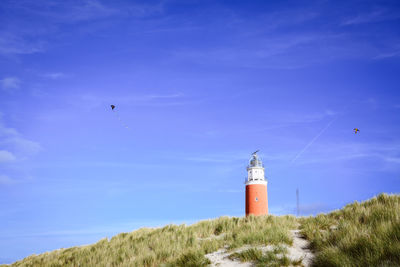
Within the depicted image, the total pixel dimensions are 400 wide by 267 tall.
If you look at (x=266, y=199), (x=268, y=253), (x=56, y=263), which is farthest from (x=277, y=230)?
(x=266, y=199)

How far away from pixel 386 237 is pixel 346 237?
1.01 m

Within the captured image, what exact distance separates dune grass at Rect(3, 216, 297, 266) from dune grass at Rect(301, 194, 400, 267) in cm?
112

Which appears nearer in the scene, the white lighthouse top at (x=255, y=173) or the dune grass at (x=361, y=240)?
the dune grass at (x=361, y=240)

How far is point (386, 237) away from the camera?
8.23 meters

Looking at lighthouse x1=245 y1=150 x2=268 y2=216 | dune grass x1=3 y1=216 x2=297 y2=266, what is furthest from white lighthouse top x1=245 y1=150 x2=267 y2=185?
dune grass x1=3 y1=216 x2=297 y2=266

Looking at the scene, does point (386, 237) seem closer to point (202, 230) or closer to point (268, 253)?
point (268, 253)

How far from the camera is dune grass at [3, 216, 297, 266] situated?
10.5 m

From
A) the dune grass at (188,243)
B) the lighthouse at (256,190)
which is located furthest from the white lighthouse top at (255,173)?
the dune grass at (188,243)

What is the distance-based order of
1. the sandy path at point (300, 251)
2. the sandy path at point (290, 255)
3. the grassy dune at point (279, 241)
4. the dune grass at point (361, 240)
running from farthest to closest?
the sandy path at point (290, 255) < the sandy path at point (300, 251) < the grassy dune at point (279, 241) < the dune grass at point (361, 240)

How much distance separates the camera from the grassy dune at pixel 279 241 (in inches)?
313

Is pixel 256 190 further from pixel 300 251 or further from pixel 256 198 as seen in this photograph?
pixel 300 251

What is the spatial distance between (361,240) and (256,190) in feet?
109

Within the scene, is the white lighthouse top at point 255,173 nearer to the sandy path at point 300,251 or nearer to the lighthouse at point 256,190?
the lighthouse at point 256,190

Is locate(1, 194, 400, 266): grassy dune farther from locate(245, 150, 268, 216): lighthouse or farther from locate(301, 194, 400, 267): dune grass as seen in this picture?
locate(245, 150, 268, 216): lighthouse
